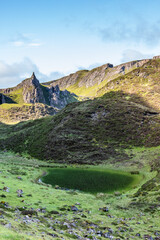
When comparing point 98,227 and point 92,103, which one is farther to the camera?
point 92,103

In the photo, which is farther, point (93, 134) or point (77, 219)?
point (93, 134)

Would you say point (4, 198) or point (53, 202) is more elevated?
point (4, 198)

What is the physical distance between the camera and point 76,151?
5344 inches

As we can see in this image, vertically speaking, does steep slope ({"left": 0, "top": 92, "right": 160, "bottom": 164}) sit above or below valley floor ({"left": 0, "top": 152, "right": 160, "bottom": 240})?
above

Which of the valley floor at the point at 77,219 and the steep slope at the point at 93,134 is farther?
the steep slope at the point at 93,134

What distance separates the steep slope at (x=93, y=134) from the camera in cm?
13050

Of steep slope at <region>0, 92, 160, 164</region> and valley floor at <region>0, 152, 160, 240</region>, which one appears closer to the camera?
valley floor at <region>0, 152, 160, 240</region>

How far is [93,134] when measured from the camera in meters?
149

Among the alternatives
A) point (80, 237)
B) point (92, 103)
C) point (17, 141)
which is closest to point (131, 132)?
point (92, 103)

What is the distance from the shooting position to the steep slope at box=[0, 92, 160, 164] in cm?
13050

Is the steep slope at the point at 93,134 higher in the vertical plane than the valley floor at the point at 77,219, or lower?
higher

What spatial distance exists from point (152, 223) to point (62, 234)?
1516cm

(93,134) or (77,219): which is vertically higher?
(93,134)

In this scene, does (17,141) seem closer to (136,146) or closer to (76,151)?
(76,151)
